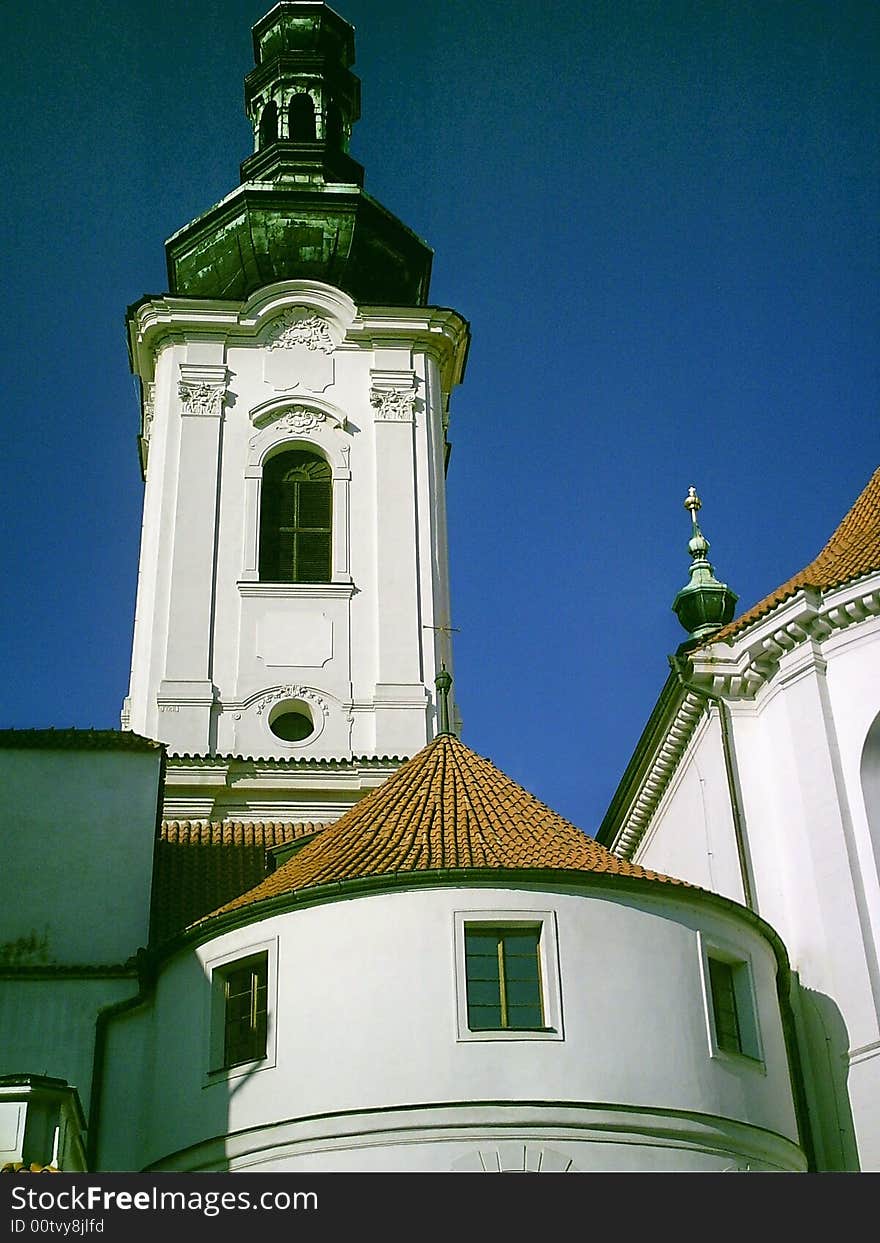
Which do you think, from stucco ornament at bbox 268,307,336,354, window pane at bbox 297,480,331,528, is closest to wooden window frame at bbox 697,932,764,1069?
window pane at bbox 297,480,331,528

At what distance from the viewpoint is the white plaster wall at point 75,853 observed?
19.3 metres

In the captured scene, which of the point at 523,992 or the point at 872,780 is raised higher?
the point at 872,780

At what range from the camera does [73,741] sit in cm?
2069

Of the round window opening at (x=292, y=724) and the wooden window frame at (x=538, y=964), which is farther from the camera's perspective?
the round window opening at (x=292, y=724)

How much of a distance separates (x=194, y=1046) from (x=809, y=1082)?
589 cm

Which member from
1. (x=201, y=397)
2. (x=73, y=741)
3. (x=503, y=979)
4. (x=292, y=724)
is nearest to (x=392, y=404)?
(x=201, y=397)

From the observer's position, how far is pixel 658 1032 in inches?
625

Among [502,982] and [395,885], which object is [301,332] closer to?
[395,885]

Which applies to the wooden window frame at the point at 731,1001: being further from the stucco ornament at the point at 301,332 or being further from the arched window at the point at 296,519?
the stucco ornament at the point at 301,332

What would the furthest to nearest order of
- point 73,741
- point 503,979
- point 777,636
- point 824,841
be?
point 73,741 → point 777,636 → point 824,841 → point 503,979

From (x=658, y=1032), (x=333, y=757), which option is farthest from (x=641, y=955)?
(x=333, y=757)

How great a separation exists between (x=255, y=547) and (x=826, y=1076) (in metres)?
14.9

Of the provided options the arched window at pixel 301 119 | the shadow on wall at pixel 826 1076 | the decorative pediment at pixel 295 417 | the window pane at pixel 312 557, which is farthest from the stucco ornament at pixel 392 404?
the shadow on wall at pixel 826 1076

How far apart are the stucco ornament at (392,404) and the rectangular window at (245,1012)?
15887 millimetres
